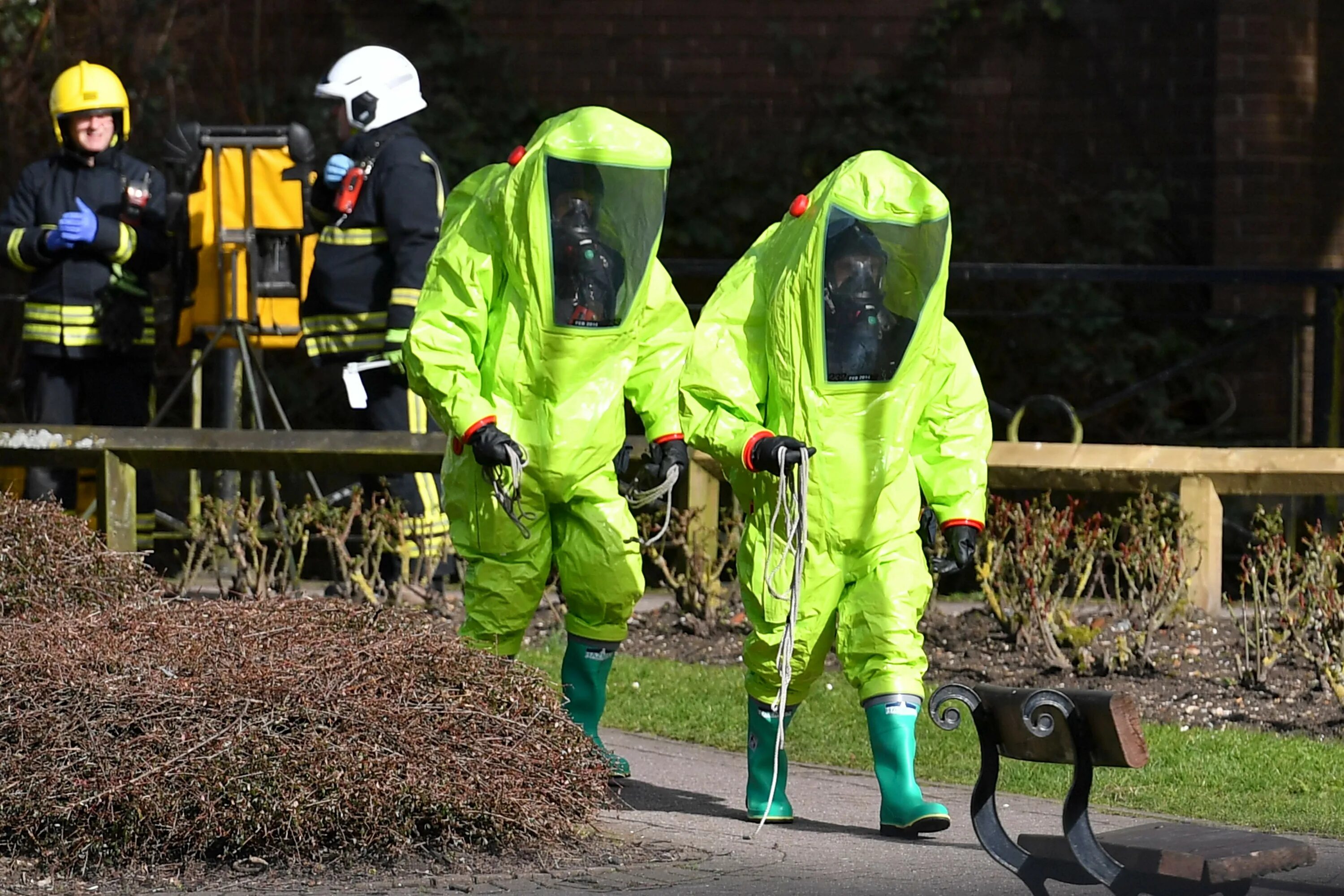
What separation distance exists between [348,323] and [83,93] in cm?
163

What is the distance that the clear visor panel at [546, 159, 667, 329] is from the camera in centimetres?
588

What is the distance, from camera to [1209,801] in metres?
5.83

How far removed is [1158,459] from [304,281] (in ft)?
11.8

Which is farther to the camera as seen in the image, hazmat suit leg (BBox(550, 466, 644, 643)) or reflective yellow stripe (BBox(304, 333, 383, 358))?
reflective yellow stripe (BBox(304, 333, 383, 358))

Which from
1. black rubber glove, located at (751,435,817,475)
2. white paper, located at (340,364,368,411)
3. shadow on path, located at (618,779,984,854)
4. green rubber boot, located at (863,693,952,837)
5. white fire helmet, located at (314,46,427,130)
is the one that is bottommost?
shadow on path, located at (618,779,984,854)

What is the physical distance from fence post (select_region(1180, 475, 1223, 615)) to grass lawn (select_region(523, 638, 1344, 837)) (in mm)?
1440

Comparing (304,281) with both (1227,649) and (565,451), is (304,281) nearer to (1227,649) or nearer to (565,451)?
(565,451)

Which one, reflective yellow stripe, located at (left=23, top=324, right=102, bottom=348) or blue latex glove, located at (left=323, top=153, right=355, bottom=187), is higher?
blue latex glove, located at (left=323, top=153, right=355, bottom=187)

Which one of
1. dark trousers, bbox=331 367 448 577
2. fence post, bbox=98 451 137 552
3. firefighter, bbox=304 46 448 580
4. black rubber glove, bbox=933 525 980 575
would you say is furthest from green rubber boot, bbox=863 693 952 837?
fence post, bbox=98 451 137 552

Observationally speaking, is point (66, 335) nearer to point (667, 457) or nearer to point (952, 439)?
point (667, 457)

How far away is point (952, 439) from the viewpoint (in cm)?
568

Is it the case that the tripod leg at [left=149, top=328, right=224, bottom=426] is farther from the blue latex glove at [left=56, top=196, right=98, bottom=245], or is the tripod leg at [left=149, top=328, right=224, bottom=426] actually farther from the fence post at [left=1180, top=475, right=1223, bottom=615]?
the fence post at [left=1180, top=475, right=1223, bottom=615]

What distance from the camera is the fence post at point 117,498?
818cm

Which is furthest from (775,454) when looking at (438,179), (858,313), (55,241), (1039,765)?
(55,241)
